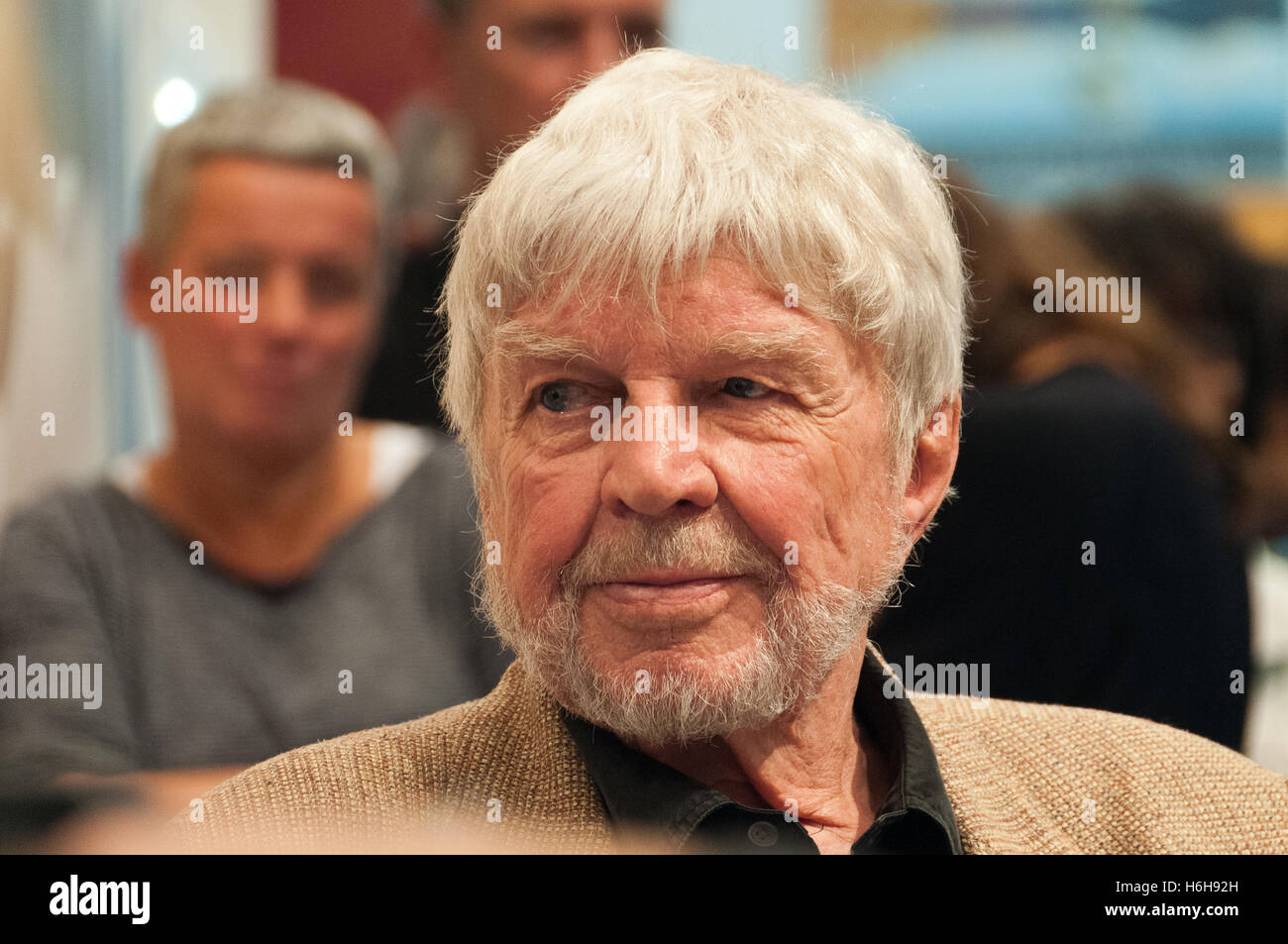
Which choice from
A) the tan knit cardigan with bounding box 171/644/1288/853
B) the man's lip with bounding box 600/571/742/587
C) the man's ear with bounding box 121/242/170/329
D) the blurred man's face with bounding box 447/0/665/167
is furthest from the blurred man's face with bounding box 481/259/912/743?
the man's ear with bounding box 121/242/170/329

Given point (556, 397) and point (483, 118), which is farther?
point (483, 118)

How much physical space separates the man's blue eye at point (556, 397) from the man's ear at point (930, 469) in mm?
419

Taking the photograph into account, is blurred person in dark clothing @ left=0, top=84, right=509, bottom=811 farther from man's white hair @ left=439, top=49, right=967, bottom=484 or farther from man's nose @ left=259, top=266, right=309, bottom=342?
man's white hair @ left=439, top=49, right=967, bottom=484

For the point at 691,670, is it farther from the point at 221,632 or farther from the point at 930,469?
the point at 221,632

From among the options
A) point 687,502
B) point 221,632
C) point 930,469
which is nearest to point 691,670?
point 687,502

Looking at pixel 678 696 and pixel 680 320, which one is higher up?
pixel 680 320

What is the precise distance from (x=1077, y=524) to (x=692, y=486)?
88 centimetres

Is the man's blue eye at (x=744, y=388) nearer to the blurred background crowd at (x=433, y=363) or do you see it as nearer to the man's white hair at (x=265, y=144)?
the blurred background crowd at (x=433, y=363)

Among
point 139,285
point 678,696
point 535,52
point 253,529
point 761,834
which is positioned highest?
point 535,52

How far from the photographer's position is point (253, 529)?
6.65 ft

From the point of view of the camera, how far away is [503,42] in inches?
84.7

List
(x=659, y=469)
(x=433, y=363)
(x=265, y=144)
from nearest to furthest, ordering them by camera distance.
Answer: (x=659, y=469)
(x=433, y=363)
(x=265, y=144)

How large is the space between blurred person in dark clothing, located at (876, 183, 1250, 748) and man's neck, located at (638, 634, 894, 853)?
30cm
